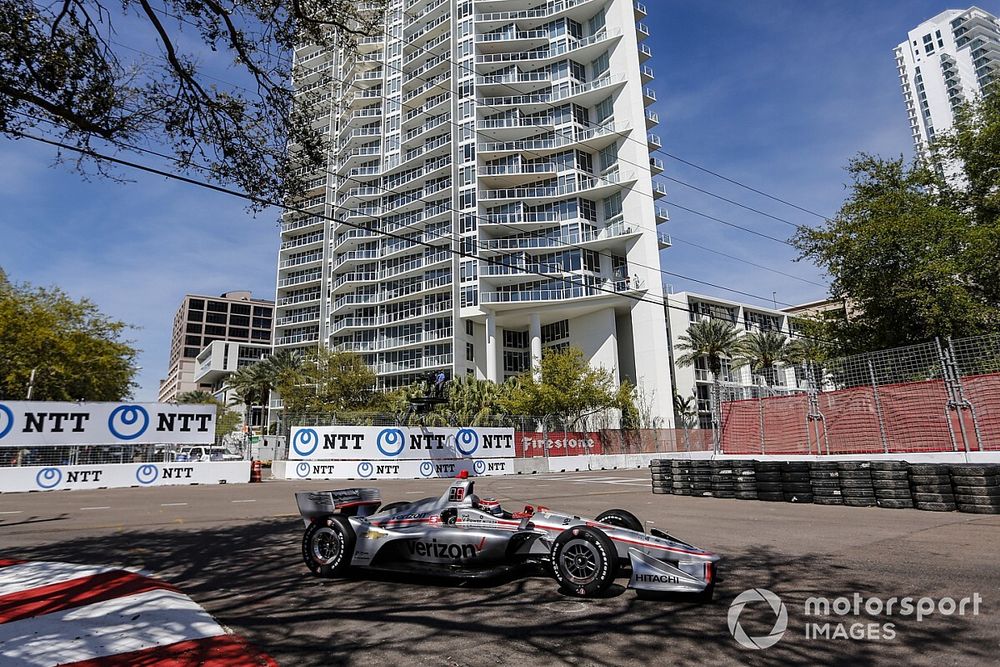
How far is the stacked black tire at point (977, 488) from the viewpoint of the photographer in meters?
10.6

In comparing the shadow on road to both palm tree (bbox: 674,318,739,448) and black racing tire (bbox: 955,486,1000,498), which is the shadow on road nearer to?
black racing tire (bbox: 955,486,1000,498)

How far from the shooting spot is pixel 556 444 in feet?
108

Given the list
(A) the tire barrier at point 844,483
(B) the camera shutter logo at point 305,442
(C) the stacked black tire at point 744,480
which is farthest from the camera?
(B) the camera shutter logo at point 305,442

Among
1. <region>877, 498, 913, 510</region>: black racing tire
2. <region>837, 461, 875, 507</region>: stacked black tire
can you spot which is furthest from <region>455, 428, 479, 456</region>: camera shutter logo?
<region>877, 498, 913, 510</region>: black racing tire

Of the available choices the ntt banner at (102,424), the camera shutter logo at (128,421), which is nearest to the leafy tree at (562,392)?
the ntt banner at (102,424)

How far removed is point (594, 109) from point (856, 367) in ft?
169

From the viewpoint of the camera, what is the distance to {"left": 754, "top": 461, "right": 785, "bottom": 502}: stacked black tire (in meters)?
13.8

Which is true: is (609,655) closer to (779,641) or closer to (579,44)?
(779,641)

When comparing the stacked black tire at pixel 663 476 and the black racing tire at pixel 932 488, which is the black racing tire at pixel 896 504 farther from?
the stacked black tire at pixel 663 476

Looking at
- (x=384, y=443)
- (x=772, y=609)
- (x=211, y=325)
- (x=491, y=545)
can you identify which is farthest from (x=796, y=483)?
(x=211, y=325)

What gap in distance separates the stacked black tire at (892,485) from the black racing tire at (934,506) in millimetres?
131

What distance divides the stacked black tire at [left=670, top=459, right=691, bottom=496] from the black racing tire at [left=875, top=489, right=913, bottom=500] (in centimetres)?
456

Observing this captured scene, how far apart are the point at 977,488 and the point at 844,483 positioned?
2378 millimetres

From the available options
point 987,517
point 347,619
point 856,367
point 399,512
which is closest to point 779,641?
point 347,619
